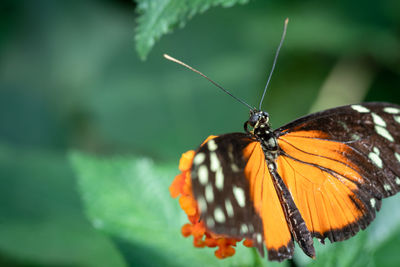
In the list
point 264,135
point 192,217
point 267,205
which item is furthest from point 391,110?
point 192,217

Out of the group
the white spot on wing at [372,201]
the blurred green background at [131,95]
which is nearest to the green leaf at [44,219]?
the blurred green background at [131,95]

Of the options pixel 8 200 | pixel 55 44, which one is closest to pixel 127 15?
pixel 55 44

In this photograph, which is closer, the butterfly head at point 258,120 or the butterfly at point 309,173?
the butterfly at point 309,173

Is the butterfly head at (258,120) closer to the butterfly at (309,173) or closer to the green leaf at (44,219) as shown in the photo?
the butterfly at (309,173)

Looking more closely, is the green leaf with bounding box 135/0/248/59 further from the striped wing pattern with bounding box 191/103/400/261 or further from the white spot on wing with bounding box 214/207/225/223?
the white spot on wing with bounding box 214/207/225/223

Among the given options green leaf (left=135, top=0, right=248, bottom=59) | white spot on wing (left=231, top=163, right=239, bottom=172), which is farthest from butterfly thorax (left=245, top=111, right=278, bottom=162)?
green leaf (left=135, top=0, right=248, bottom=59)
